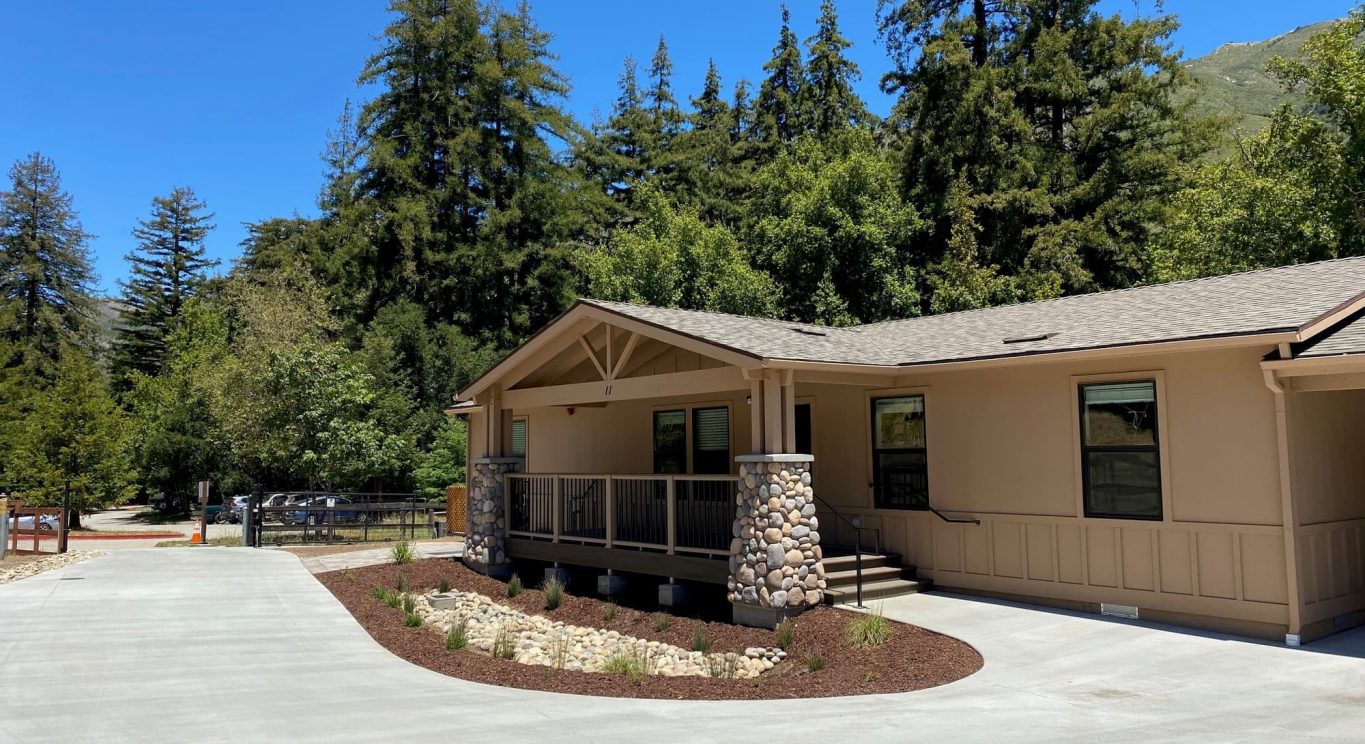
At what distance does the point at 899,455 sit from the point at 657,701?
616 cm

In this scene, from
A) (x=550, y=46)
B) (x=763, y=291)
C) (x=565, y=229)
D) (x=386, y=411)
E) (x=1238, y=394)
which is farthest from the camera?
(x=550, y=46)

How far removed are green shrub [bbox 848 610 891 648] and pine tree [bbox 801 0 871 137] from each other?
3041 centimetres

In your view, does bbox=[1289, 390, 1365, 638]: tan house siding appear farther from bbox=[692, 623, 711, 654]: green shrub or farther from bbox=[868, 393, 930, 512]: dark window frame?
bbox=[692, 623, 711, 654]: green shrub

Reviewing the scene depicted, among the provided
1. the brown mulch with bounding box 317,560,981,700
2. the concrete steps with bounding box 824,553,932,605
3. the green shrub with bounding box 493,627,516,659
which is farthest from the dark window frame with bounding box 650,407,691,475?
the green shrub with bounding box 493,627,516,659

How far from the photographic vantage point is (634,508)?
1353 centimetres

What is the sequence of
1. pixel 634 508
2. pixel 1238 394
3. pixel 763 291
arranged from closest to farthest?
pixel 1238 394, pixel 634 508, pixel 763 291

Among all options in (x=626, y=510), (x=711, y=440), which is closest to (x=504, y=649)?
(x=626, y=510)

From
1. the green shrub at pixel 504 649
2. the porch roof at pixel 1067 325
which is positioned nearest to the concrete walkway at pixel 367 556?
the porch roof at pixel 1067 325

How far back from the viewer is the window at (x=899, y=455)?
1204 cm

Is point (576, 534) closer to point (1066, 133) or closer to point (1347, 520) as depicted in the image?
point (1347, 520)

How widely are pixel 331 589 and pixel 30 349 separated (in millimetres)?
39941

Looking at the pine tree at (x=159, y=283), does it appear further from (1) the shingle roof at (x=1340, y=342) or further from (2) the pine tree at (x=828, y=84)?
(1) the shingle roof at (x=1340, y=342)

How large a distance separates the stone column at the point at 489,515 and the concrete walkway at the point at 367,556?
2.03m

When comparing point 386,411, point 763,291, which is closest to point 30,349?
point 386,411
